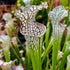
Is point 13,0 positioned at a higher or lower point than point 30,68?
higher

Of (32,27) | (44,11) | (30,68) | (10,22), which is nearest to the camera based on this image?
A: (32,27)

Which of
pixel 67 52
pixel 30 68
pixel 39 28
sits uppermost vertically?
pixel 39 28

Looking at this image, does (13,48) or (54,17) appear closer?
(54,17)

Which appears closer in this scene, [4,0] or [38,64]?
[38,64]

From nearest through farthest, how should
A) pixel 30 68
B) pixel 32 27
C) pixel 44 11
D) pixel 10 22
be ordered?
pixel 32 27 → pixel 30 68 → pixel 10 22 → pixel 44 11

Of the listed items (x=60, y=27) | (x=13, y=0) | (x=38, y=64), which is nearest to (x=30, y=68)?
(x=38, y=64)

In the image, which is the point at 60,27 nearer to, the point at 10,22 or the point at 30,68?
the point at 30,68

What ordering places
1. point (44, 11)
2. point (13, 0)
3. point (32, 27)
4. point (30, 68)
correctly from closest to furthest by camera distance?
point (32, 27) < point (30, 68) < point (44, 11) < point (13, 0)

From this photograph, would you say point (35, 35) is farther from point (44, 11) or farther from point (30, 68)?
point (44, 11)

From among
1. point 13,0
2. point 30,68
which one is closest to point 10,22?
point 30,68
